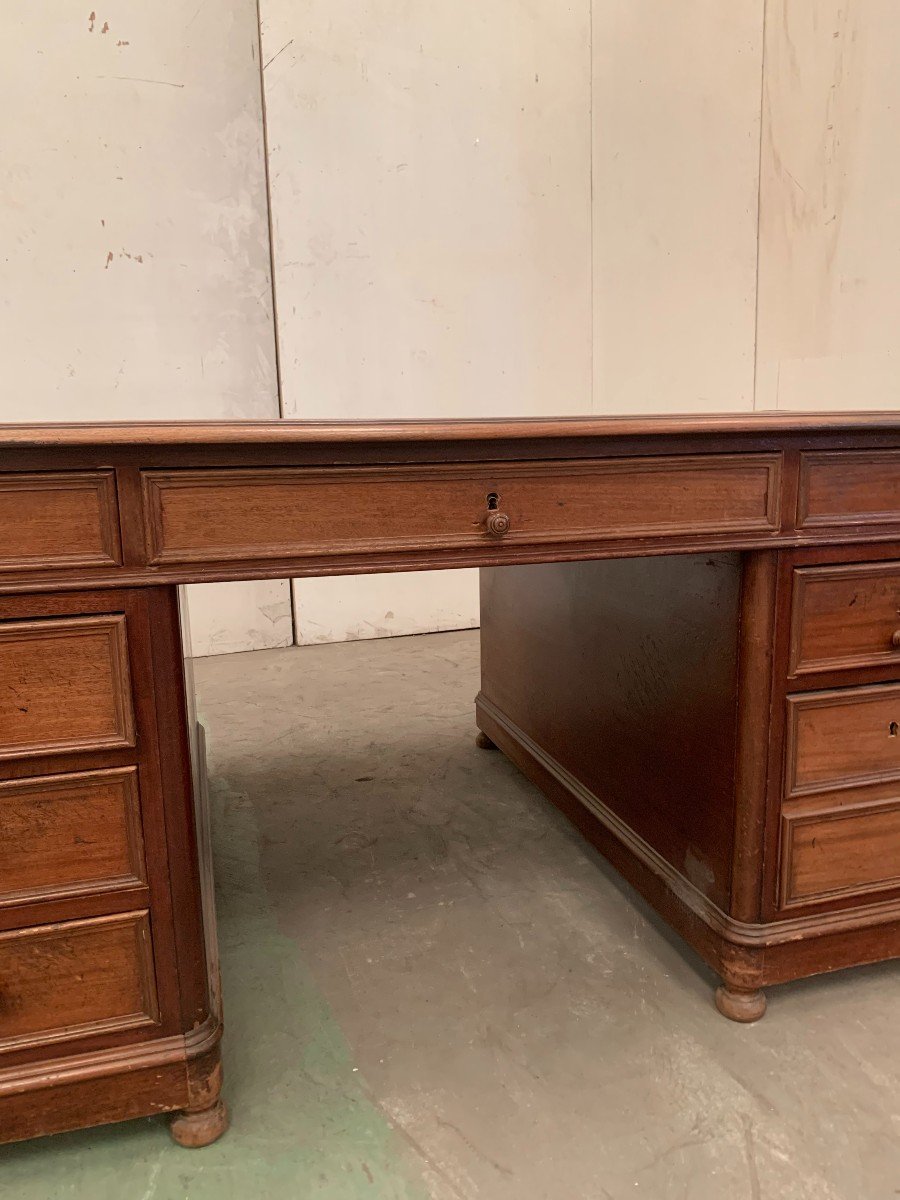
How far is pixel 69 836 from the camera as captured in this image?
43.7 inches

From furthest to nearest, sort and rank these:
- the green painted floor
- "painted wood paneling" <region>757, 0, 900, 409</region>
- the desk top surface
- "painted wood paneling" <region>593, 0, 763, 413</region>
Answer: "painted wood paneling" <region>593, 0, 763, 413</region>
"painted wood paneling" <region>757, 0, 900, 409</region>
the green painted floor
the desk top surface

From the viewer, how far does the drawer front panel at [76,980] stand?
1112 mm

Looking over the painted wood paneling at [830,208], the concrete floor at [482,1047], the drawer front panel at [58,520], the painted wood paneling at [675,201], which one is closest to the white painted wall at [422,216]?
the painted wood paneling at [675,201]

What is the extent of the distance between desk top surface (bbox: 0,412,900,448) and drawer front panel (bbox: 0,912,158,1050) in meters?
0.64

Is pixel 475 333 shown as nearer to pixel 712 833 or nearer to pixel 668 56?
pixel 668 56

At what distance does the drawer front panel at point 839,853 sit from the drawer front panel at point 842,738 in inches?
2.2

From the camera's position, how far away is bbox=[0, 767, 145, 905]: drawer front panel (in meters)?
1.09

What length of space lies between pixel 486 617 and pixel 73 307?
2208mm

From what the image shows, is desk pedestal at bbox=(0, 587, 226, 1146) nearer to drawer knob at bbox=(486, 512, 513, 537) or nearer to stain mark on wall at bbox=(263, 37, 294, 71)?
drawer knob at bbox=(486, 512, 513, 537)

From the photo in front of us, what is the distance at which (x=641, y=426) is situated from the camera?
47.4 inches

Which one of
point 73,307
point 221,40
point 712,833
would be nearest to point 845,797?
point 712,833

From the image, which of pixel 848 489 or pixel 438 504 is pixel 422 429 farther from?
pixel 848 489

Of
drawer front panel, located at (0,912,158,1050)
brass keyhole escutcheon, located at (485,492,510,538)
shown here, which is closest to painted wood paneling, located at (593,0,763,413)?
brass keyhole escutcheon, located at (485,492,510,538)

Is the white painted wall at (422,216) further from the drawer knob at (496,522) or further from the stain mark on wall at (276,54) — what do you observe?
the drawer knob at (496,522)
